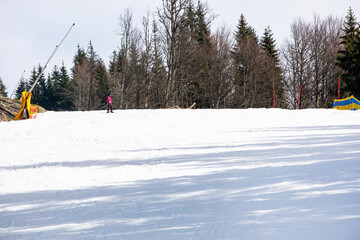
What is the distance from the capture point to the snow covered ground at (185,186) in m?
4.21

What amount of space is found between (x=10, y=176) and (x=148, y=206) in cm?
400

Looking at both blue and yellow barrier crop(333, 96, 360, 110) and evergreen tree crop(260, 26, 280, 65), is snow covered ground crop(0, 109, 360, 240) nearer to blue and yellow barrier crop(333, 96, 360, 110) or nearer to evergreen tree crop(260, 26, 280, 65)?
blue and yellow barrier crop(333, 96, 360, 110)

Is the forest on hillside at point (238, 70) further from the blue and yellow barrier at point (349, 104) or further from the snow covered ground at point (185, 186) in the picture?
the snow covered ground at point (185, 186)

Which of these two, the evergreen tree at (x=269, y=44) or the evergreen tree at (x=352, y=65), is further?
the evergreen tree at (x=269, y=44)

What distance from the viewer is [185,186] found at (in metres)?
5.69

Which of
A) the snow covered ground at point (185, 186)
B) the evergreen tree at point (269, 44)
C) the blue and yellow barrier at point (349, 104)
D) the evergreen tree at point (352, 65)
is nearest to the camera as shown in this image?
the snow covered ground at point (185, 186)

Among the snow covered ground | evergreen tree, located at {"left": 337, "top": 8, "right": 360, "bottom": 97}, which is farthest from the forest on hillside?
the snow covered ground

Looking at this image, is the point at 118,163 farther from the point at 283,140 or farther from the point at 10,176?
the point at 283,140

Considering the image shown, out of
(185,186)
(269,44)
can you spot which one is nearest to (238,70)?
(269,44)

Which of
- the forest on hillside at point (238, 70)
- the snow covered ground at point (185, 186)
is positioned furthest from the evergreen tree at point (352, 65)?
the snow covered ground at point (185, 186)

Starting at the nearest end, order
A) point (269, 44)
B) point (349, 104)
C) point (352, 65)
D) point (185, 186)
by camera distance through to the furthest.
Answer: point (185, 186) → point (349, 104) → point (352, 65) → point (269, 44)

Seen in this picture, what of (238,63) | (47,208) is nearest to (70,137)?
(47,208)

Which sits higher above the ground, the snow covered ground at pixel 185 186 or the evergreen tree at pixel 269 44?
the evergreen tree at pixel 269 44

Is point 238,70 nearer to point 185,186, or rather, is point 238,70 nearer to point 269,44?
point 269,44
